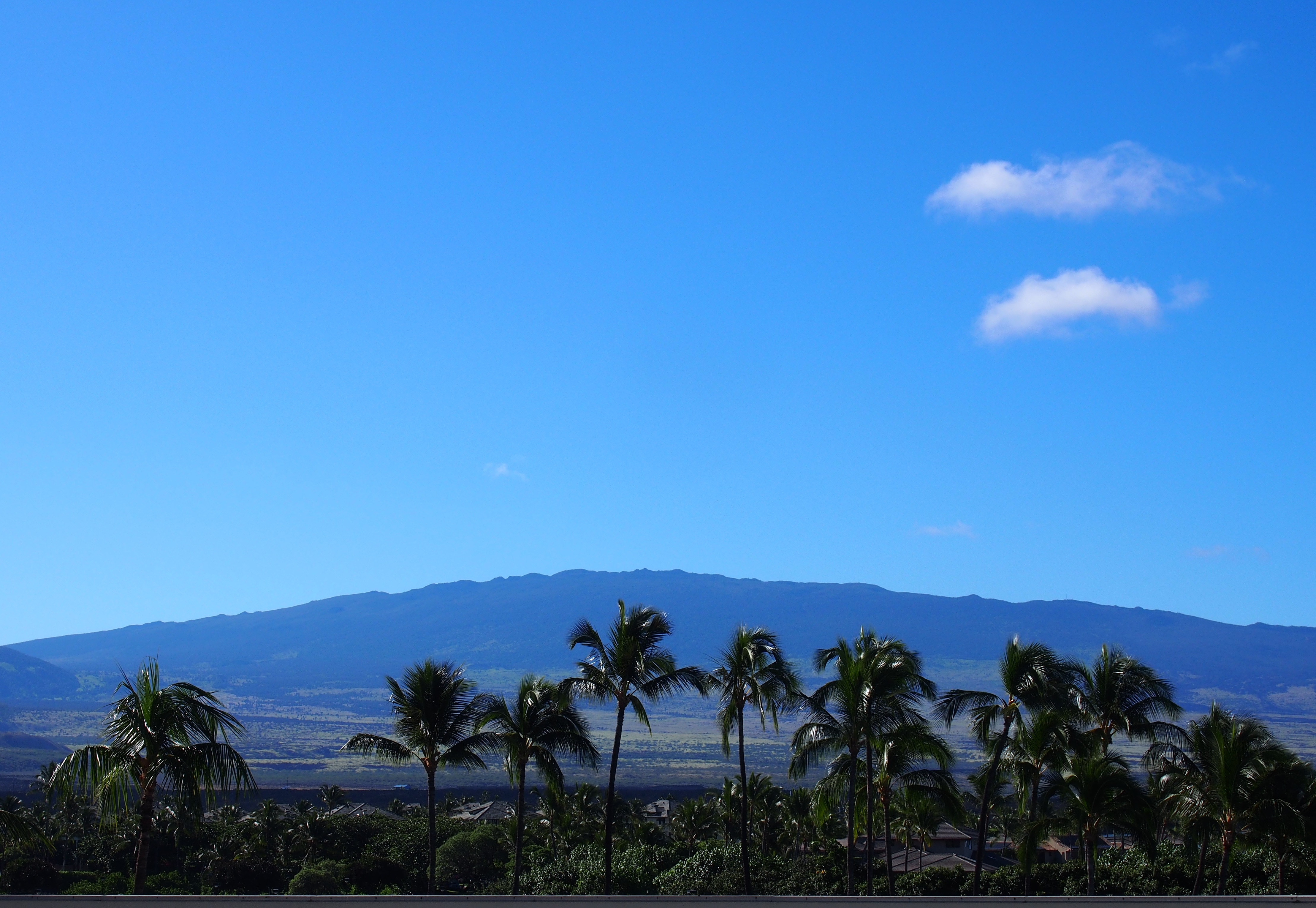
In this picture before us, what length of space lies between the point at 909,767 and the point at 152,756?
Result: 82.7ft

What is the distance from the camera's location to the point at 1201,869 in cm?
3069

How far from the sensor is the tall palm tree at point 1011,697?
3331cm

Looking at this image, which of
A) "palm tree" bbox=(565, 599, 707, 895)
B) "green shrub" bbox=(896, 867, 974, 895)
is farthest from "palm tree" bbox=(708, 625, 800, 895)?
"green shrub" bbox=(896, 867, 974, 895)

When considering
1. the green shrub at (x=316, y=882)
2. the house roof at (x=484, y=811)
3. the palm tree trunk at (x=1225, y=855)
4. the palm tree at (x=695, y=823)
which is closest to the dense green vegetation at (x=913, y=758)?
the palm tree trunk at (x=1225, y=855)

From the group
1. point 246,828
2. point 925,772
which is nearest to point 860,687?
point 925,772

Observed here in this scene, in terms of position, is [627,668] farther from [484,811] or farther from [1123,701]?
[484,811]

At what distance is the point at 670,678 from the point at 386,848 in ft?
132

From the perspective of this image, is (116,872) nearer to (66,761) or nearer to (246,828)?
(246,828)

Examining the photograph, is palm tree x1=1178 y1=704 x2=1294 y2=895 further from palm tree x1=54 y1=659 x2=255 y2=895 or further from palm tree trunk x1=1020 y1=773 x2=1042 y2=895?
palm tree x1=54 y1=659 x2=255 y2=895

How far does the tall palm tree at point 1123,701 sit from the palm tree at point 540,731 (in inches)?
639

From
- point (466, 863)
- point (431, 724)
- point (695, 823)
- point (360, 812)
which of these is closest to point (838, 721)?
point (431, 724)

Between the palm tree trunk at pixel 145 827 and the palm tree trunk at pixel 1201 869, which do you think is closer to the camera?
the palm tree trunk at pixel 145 827

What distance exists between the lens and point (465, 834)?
63.9m

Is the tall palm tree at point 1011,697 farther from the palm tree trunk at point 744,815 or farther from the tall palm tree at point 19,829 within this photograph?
the tall palm tree at point 19,829
